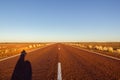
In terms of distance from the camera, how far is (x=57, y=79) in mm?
6379

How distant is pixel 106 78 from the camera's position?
6.78m

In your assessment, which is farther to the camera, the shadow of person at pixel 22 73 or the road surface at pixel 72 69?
the road surface at pixel 72 69

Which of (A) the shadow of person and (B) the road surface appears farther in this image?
(B) the road surface

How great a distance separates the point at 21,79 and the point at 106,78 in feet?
10.9

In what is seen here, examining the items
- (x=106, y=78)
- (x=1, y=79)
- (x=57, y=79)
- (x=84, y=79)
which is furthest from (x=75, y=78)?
(x=1, y=79)

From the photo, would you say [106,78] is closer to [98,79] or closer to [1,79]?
[98,79]

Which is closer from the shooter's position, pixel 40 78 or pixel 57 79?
pixel 57 79

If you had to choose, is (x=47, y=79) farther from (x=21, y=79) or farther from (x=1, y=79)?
(x=1, y=79)

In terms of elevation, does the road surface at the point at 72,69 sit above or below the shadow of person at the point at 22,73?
below

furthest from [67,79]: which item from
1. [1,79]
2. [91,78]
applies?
[1,79]

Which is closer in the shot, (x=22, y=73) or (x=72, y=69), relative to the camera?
(x=22, y=73)

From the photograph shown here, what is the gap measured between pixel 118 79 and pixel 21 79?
12.1ft

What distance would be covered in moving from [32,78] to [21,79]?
466 mm

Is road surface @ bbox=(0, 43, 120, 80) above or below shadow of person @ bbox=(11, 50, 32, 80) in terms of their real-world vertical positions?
below
